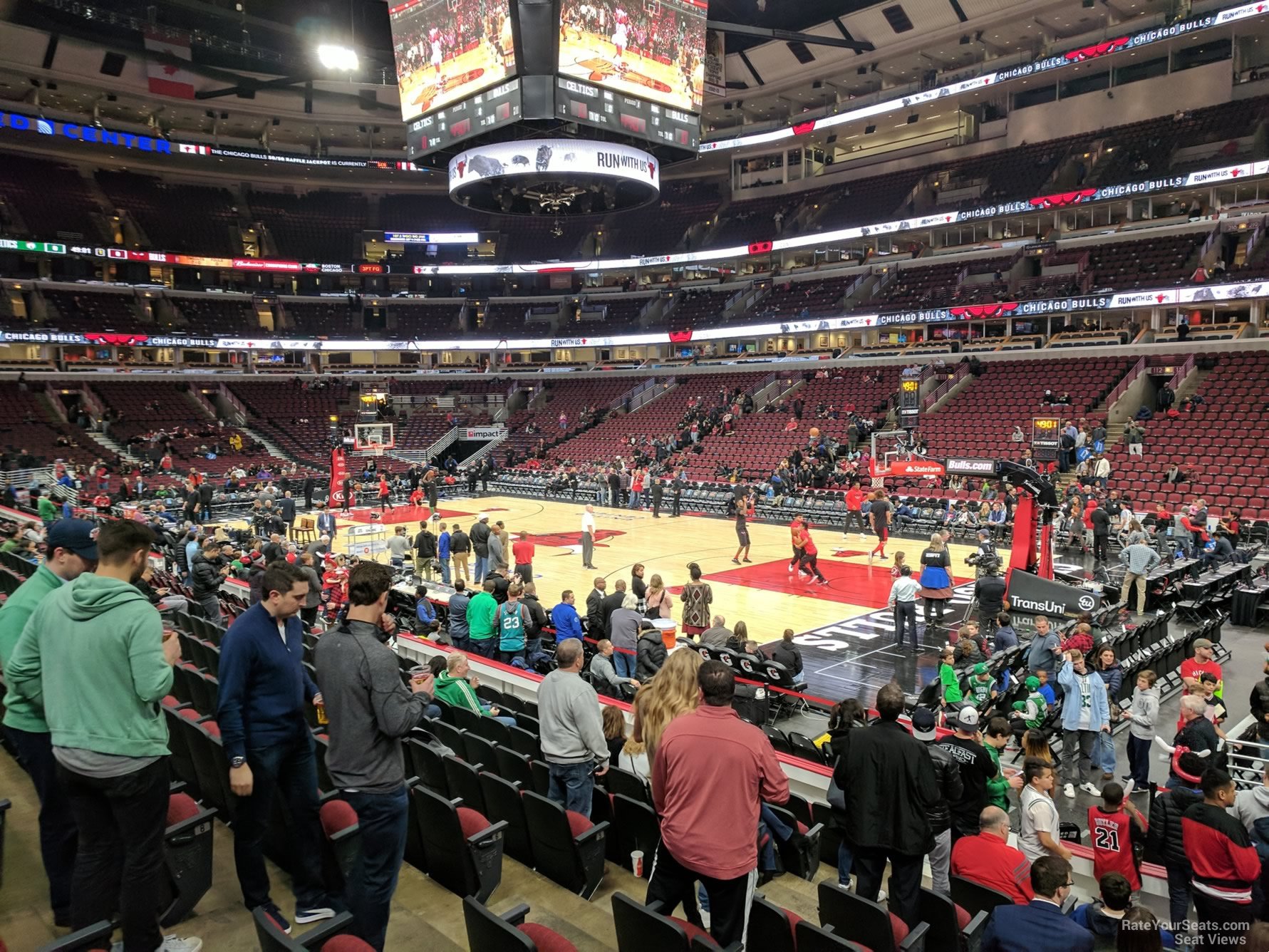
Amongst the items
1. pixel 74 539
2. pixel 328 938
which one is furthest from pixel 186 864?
pixel 74 539

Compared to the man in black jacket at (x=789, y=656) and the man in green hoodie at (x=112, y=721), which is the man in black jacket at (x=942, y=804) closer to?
the man in green hoodie at (x=112, y=721)

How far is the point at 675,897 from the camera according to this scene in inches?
134

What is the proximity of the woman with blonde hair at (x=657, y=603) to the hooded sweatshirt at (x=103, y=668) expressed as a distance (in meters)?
8.25

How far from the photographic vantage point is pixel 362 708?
3.24 m

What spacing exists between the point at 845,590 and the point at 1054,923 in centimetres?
1292

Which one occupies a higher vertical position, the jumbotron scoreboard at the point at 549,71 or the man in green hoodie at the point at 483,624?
the jumbotron scoreboard at the point at 549,71

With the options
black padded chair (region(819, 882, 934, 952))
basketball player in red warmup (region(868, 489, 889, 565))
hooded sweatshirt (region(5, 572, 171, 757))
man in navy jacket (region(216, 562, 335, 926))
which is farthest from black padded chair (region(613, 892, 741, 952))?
basketball player in red warmup (region(868, 489, 889, 565))

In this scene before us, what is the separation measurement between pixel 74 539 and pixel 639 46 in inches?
694

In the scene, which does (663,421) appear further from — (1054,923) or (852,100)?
(1054,923)

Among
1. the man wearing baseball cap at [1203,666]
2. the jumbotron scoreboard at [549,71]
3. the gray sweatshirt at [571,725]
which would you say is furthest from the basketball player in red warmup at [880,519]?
the gray sweatshirt at [571,725]

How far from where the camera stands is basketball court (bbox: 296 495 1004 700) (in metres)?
11.8

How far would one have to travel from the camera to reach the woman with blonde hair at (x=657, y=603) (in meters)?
11.0

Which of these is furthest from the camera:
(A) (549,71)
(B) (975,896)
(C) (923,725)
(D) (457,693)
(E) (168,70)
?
(E) (168,70)

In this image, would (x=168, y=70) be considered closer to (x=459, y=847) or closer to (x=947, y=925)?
(x=459, y=847)
